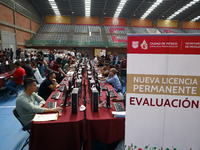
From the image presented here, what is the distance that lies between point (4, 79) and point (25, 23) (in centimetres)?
1601

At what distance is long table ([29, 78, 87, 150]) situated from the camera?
214 cm

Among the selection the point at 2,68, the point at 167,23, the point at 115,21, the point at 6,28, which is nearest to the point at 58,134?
the point at 2,68

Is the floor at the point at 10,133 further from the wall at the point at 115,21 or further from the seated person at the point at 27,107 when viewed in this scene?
the wall at the point at 115,21

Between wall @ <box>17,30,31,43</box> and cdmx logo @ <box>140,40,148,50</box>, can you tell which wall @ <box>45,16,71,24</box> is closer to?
wall @ <box>17,30,31,43</box>

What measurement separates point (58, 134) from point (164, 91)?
1.60 meters

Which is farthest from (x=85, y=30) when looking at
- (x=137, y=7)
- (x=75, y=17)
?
(x=137, y=7)

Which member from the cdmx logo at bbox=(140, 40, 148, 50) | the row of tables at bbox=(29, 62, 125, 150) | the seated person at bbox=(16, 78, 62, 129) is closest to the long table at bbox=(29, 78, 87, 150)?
the row of tables at bbox=(29, 62, 125, 150)

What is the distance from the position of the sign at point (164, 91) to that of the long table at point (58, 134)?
0.94 metres

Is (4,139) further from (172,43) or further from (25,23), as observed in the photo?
(25,23)

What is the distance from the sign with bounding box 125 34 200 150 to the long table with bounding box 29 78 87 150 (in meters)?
0.94

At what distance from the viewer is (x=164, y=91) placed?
1.45 metres

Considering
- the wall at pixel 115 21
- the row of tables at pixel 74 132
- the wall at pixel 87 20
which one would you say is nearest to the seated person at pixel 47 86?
A: the row of tables at pixel 74 132

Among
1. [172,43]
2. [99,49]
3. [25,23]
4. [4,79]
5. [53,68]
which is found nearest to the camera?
[172,43]

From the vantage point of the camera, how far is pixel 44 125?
2.14m
